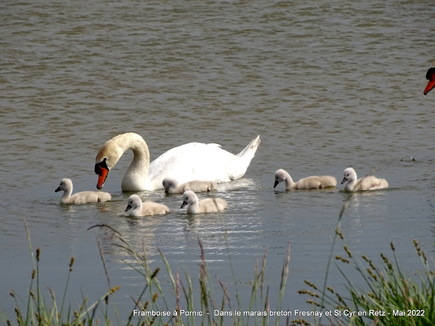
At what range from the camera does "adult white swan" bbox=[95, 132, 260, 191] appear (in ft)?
38.1

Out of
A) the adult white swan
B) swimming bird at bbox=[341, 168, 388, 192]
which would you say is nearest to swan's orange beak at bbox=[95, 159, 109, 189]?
the adult white swan

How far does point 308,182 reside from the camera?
1065cm

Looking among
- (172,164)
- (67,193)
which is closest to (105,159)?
(172,164)

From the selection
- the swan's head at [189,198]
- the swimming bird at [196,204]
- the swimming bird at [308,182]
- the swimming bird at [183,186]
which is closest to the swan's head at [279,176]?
the swimming bird at [308,182]

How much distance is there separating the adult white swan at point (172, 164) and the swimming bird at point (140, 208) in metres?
1.49

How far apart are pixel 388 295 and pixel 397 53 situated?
13402 millimetres

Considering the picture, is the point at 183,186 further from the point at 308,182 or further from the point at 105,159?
the point at 308,182

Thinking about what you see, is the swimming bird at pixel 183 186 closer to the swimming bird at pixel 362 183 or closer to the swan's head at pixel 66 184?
the swan's head at pixel 66 184

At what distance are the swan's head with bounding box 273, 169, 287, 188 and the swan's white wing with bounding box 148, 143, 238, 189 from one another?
1074 mm

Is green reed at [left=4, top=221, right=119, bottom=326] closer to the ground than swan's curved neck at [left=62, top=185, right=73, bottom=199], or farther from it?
farther from it

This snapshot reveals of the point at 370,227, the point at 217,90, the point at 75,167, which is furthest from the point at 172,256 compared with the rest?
the point at 217,90

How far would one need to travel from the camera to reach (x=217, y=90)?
16141 mm

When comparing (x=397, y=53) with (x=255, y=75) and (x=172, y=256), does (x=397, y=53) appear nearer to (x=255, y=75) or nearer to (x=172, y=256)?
(x=255, y=75)

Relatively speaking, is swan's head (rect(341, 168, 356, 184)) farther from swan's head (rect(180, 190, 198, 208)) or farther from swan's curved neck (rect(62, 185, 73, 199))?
swan's curved neck (rect(62, 185, 73, 199))
